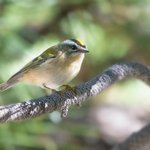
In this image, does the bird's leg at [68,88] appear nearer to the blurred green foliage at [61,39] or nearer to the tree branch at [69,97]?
the tree branch at [69,97]

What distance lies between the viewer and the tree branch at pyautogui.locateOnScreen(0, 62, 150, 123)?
998 mm

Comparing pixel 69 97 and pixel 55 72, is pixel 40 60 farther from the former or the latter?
pixel 69 97

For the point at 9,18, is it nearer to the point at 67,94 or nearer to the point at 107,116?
the point at 107,116

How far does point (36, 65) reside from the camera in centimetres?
163

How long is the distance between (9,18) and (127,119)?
1133mm

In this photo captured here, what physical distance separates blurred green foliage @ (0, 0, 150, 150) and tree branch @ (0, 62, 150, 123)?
45.7 inches

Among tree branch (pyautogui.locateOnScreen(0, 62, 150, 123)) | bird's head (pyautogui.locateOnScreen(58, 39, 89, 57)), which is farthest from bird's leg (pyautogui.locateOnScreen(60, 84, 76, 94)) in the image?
bird's head (pyautogui.locateOnScreen(58, 39, 89, 57))

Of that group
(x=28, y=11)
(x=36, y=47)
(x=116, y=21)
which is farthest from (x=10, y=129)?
(x=116, y=21)

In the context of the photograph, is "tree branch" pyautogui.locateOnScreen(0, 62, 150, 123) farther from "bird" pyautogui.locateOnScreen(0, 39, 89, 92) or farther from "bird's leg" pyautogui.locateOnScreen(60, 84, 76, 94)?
"bird" pyautogui.locateOnScreen(0, 39, 89, 92)

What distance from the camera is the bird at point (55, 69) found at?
1.52 meters

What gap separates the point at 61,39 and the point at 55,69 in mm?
1541

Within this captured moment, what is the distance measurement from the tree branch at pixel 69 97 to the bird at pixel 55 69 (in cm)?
13

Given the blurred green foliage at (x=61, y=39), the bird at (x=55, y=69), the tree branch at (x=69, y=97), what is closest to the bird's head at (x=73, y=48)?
the bird at (x=55, y=69)

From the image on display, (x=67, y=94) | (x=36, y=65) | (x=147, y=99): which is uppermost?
(x=147, y=99)
